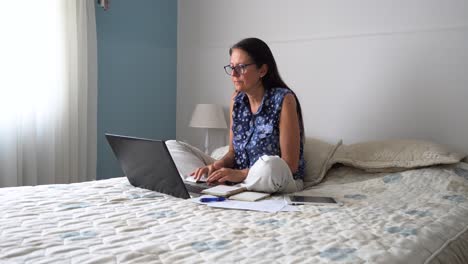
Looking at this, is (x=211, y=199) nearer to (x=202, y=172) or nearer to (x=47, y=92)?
(x=202, y=172)

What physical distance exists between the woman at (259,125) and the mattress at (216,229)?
240 mm

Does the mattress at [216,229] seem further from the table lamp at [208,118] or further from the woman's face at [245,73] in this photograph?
the table lamp at [208,118]

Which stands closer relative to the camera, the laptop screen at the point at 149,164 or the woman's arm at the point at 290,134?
the laptop screen at the point at 149,164

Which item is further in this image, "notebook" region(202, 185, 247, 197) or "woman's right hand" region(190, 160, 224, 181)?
"woman's right hand" region(190, 160, 224, 181)

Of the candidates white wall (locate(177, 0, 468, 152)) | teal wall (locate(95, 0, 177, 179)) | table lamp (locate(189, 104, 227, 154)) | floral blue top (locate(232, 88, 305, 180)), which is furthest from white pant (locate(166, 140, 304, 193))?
teal wall (locate(95, 0, 177, 179))

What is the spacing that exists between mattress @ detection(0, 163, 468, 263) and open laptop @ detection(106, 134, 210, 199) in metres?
0.05

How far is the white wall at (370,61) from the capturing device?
243 centimetres

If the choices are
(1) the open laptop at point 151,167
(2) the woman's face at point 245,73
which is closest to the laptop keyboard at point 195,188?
(1) the open laptop at point 151,167

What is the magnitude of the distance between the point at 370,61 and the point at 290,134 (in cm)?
101

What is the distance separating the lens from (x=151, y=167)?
168 cm

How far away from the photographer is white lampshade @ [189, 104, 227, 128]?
3.14 meters

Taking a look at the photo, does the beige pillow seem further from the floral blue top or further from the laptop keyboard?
the laptop keyboard

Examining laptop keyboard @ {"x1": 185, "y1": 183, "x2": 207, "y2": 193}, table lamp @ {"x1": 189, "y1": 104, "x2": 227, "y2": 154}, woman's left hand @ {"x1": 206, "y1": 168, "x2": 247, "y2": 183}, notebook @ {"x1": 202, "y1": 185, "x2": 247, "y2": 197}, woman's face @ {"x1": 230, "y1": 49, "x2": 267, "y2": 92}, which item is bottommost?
laptop keyboard @ {"x1": 185, "y1": 183, "x2": 207, "y2": 193}

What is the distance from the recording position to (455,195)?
71.8 inches
